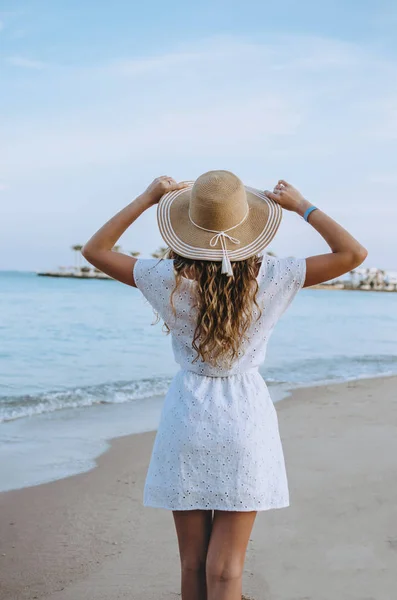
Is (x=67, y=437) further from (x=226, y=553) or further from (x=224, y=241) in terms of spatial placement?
(x=224, y=241)

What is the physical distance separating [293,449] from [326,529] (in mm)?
1897

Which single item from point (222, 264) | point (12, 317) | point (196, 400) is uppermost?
point (222, 264)

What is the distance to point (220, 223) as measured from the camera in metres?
1.96

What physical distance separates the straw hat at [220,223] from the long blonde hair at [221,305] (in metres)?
0.04

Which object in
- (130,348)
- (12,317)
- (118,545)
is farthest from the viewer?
(12,317)

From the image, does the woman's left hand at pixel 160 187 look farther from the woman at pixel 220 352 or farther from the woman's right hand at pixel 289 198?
the woman's right hand at pixel 289 198

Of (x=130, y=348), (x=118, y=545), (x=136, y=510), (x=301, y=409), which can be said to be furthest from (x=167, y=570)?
(x=130, y=348)

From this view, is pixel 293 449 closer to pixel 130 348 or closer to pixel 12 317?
pixel 130 348

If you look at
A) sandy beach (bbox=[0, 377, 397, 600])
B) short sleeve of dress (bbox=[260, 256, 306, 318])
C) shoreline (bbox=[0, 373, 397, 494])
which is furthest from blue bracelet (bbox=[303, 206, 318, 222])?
shoreline (bbox=[0, 373, 397, 494])

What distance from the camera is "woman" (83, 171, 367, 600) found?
76.7 inches

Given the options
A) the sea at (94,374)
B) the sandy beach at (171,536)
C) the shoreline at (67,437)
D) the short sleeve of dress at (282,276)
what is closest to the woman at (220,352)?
the short sleeve of dress at (282,276)

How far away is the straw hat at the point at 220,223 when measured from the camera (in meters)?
1.94

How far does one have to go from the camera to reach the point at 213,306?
192cm

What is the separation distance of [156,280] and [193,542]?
0.80 meters
